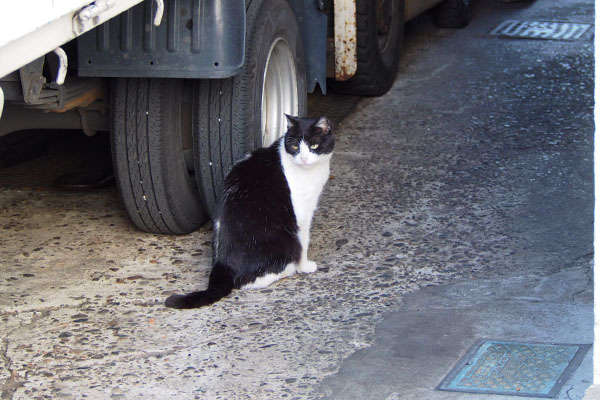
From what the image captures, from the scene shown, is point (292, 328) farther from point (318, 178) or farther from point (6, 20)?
point (6, 20)

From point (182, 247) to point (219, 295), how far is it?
66 cm

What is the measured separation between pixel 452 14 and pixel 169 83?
4.97 meters

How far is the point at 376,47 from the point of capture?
253 inches

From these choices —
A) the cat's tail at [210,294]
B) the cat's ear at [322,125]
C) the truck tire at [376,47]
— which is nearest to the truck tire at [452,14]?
the truck tire at [376,47]

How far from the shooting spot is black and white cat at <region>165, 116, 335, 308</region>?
12.6 ft

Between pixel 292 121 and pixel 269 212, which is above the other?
pixel 292 121

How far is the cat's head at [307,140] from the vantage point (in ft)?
13.0

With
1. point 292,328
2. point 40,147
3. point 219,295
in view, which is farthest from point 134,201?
point 40,147

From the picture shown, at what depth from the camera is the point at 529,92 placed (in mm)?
6566

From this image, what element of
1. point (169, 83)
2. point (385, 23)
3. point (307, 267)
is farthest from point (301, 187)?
point (385, 23)

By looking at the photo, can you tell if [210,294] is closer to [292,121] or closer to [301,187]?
[301,187]

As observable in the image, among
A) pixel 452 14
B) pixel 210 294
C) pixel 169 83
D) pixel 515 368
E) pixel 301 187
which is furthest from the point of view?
pixel 452 14

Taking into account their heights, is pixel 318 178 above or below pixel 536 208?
above

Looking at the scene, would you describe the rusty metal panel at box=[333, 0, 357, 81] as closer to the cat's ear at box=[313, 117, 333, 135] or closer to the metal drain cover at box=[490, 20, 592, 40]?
the cat's ear at box=[313, 117, 333, 135]
